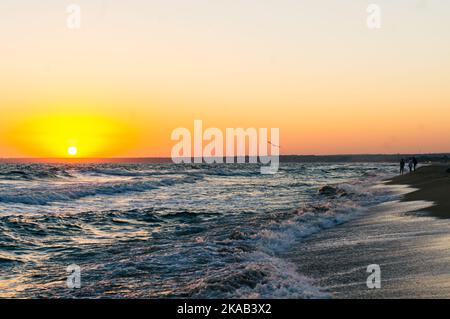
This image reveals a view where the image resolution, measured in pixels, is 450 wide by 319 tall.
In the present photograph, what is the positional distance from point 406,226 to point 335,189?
23645mm

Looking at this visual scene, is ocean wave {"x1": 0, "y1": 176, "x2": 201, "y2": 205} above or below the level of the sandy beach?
below

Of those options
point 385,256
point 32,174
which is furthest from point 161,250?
point 32,174

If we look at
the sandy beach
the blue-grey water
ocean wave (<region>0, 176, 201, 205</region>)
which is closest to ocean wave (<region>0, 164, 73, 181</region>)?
ocean wave (<region>0, 176, 201, 205</region>)

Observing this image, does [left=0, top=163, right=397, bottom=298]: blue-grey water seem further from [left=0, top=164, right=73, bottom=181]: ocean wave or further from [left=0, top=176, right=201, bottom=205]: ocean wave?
[left=0, top=164, right=73, bottom=181]: ocean wave

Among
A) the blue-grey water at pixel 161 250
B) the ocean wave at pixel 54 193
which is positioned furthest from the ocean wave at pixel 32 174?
the blue-grey water at pixel 161 250

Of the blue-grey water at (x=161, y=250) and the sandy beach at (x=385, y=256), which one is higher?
the sandy beach at (x=385, y=256)

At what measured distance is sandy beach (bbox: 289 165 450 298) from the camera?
7.89m

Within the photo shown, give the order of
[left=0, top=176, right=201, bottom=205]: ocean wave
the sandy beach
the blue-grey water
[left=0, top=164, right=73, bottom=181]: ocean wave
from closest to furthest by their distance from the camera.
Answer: the sandy beach
the blue-grey water
[left=0, top=176, right=201, bottom=205]: ocean wave
[left=0, top=164, right=73, bottom=181]: ocean wave

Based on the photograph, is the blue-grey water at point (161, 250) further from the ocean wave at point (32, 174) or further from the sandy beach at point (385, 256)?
the ocean wave at point (32, 174)

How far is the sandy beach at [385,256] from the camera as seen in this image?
7887 mm

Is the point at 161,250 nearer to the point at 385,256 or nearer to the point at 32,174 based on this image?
the point at 385,256

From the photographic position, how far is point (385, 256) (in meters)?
10.5

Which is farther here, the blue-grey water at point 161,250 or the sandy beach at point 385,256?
the blue-grey water at point 161,250

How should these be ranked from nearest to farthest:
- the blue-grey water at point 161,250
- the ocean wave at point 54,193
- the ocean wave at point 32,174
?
the blue-grey water at point 161,250 → the ocean wave at point 54,193 → the ocean wave at point 32,174
